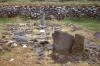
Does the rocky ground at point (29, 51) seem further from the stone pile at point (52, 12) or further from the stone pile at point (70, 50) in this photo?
the stone pile at point (52, 12)

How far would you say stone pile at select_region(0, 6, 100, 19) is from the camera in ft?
60.1

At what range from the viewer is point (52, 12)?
18.4m

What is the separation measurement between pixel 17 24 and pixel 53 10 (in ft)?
9.51

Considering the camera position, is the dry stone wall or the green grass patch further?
the dry stone wall

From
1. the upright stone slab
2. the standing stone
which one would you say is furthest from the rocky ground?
the upright stone slab

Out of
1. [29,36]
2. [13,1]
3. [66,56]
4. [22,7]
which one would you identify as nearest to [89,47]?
[66,56]

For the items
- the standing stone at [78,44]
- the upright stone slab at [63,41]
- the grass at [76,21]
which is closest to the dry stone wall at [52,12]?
the grass at [76,21]

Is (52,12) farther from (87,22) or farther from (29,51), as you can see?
(29,51)

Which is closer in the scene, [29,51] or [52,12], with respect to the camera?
[29,51]

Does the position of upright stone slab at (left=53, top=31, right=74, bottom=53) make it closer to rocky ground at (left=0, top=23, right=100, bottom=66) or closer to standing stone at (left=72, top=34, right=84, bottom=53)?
standing stone at (left=72, top=34, right=84, bottom=53)

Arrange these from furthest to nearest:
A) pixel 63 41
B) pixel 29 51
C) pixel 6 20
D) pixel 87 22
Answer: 1. pixel 6 20
2. pixel 87 22
3. pixel 29 51
4. pixel 63 41

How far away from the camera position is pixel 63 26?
1669 cm

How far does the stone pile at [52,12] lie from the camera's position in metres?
18.3

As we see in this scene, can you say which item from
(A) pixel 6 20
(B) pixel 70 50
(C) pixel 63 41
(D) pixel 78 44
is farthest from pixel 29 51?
(A) pixel 6 20
